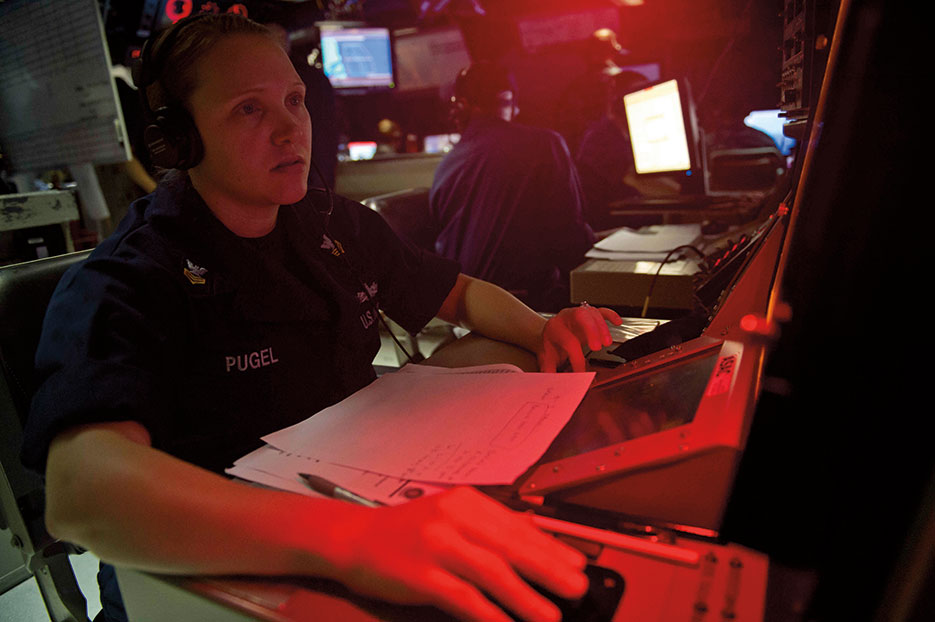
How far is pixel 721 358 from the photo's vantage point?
545mm

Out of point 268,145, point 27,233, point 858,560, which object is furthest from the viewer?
point 27,233

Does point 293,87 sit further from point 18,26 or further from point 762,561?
point 18,26

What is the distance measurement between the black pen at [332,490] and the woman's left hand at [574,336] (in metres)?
0.40

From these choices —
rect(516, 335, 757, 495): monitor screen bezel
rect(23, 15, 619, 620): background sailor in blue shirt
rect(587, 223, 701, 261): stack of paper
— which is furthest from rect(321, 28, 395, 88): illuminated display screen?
rect(516, 335, 757, 495): monitor screen bezel

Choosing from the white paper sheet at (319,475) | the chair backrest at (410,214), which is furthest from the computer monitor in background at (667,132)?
the white paper sheet at (319,475)

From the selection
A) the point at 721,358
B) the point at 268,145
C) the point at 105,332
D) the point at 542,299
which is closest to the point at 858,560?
the point at 721,358

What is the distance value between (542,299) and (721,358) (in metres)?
1.56

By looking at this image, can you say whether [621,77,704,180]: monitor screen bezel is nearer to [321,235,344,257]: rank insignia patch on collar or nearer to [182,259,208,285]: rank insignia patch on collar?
[321,235,344,257]: rank insignia patch on collar

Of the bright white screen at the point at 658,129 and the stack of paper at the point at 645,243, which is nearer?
the stack of paper at the point at 645,243

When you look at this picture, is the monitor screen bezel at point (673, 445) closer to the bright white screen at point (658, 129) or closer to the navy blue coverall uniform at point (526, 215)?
the navy blue coverall uniform at point (526, 215)

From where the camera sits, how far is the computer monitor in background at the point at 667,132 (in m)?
2.09

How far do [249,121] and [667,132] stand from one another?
1.97 metres

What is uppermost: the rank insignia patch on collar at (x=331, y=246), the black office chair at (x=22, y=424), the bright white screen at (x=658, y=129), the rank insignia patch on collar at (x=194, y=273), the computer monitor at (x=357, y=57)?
the computer monitor at (x=357, y=57)

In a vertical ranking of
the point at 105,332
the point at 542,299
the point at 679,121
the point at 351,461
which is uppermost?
the point at 679,121
